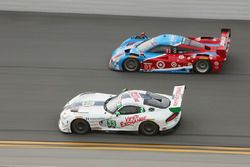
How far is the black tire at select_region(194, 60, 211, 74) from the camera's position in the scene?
55.0 feet

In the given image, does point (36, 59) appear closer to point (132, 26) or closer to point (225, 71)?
point (132, 26)

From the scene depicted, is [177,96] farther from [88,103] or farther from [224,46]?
[224,46]

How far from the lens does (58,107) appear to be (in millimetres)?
14906

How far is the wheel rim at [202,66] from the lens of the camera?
1677 cm

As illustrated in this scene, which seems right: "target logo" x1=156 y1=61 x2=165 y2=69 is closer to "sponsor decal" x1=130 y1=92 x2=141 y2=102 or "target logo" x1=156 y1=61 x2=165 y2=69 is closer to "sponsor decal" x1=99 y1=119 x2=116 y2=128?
"sponsor decal" x1=130 y1=92 x2=141 y2=102

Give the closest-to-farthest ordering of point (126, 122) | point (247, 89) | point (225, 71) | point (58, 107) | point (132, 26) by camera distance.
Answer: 1. point (126, 122)
2. point (58, 107)
3. point (247, 89)
4. point (225, 71)
5. point (132, 26)

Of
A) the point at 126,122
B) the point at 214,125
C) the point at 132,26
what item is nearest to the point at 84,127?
the point at 126,122

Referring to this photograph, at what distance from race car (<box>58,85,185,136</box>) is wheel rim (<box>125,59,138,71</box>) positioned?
11.0 ft

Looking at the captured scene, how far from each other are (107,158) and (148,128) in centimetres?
164

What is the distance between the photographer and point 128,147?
12875 mm

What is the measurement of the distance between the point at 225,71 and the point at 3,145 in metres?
7.61

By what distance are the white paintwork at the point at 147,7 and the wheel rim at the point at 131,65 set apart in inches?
211

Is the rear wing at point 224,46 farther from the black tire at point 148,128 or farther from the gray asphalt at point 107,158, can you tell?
the gray asphalt at point 107,158

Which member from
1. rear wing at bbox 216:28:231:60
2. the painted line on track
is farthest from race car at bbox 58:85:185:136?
rear wing at bbox 216:28:231:60
